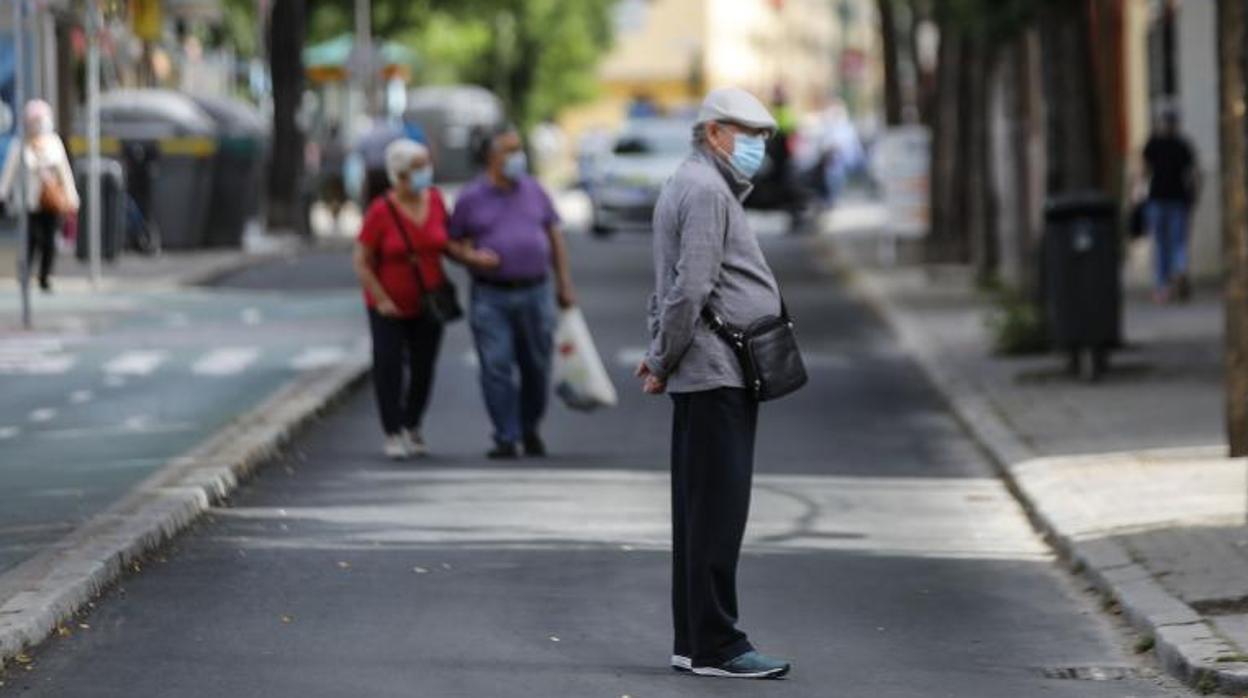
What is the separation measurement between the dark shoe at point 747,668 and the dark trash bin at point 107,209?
25.2 m

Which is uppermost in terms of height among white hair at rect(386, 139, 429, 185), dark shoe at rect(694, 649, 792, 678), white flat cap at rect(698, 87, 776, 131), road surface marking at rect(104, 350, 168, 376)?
white flat cap at rect(698, 87, 776, 131)

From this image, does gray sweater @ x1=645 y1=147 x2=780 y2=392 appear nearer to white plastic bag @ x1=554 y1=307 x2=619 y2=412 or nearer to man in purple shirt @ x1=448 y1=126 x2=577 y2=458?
man in purple shirt @ x1=448 y1=126 x2=577 y2=458

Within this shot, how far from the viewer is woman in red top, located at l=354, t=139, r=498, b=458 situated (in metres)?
16.0

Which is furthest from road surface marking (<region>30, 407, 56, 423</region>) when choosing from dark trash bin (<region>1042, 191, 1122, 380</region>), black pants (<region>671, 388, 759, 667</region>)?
black pants (<region>671, 388, 759, 667</region>)

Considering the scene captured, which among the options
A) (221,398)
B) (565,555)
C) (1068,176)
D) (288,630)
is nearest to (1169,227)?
(1068,176)

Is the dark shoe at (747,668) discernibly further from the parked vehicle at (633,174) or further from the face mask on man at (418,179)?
the parked vehicle at (633,174)

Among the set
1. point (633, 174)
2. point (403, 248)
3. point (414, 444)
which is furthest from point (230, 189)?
point (403, 248)

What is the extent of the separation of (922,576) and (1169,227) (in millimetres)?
16474

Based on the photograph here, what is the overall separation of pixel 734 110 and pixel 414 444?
284 inches

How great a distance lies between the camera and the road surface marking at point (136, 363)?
21.3m

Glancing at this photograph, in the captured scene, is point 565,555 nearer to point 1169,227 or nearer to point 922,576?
point 922,576

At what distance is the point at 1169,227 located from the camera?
1098 inches

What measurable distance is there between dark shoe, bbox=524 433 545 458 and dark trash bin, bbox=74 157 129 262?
1817cm

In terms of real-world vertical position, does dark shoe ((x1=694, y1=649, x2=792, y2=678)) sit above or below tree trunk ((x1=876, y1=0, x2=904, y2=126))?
below
